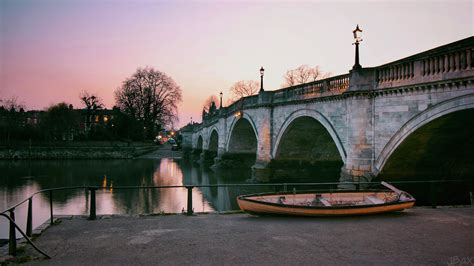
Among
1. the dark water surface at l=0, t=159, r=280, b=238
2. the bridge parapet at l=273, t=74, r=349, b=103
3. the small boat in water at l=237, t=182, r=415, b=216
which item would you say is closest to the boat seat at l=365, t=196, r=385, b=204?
the small boat in water at l=237, t=182, r=415, b=216

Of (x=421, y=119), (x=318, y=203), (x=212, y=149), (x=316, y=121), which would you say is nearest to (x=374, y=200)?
(x=318, y=203)

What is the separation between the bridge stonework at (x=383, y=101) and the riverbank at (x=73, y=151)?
37288mm

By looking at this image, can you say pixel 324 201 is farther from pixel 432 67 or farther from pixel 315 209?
pixel 432 67

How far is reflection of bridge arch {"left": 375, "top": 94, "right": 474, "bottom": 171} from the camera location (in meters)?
9.77

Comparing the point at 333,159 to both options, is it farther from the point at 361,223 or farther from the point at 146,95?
the point at 146,95

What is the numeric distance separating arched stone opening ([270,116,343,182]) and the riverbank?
33617 mm

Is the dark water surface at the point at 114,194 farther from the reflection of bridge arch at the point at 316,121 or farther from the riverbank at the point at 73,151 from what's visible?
the riverbank at the point at 73,151

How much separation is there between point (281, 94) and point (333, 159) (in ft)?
19.2

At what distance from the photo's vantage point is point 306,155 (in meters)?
23.2

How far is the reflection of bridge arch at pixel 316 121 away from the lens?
15797 mm

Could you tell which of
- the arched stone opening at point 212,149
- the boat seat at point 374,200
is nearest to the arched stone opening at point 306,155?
the boat seat at point 374,200

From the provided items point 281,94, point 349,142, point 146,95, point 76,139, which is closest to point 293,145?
point 281,94

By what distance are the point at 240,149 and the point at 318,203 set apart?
78.9 feet

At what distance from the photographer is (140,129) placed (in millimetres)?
59156
